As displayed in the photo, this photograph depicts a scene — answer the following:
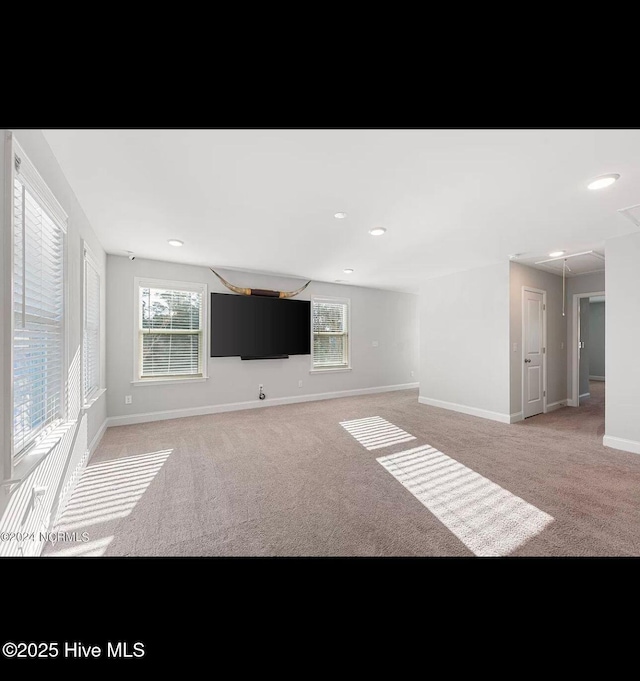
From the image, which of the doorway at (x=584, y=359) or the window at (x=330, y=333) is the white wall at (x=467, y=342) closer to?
the window at (x=330, y=333)

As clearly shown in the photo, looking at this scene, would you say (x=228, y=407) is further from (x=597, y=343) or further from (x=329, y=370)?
(x=597, y=343)

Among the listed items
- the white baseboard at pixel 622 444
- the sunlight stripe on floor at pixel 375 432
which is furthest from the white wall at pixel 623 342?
the sunlight stripe on floor at pixel 375 432

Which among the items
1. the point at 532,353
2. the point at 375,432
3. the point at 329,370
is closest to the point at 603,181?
the point at 375,432

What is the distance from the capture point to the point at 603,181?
209 cm

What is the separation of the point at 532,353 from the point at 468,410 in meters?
1.35

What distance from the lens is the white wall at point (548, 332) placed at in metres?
4.43

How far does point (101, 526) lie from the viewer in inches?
72.8

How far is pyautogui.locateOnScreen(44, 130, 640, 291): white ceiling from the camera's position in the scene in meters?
1.67

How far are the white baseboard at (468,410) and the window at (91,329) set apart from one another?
16.7 ft
